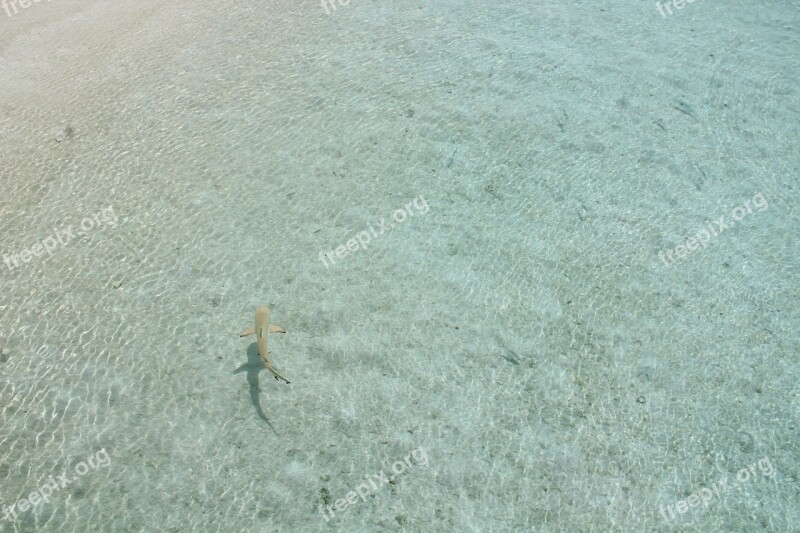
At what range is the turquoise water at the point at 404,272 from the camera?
1996 mm

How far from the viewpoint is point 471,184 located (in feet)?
9.31

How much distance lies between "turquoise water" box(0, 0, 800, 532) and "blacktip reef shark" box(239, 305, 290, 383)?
0.18ft

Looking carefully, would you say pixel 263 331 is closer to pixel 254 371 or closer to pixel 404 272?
pixel 254 371

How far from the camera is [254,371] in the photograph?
2219 millimetres

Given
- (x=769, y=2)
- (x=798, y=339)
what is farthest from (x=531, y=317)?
(x=769, y=2)

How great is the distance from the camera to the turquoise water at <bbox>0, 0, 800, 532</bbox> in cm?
200

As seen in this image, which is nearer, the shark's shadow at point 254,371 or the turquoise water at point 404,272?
the turquoise water at point 404,272

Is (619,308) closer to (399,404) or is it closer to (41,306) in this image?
(399,404)

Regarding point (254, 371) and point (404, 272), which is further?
point (404, 272)

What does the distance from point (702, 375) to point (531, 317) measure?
56 cm

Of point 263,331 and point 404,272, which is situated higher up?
point 263,331

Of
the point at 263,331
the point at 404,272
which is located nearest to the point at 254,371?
the point at 263,331

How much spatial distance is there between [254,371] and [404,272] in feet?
2.08

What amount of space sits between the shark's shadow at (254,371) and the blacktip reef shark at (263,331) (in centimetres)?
4
